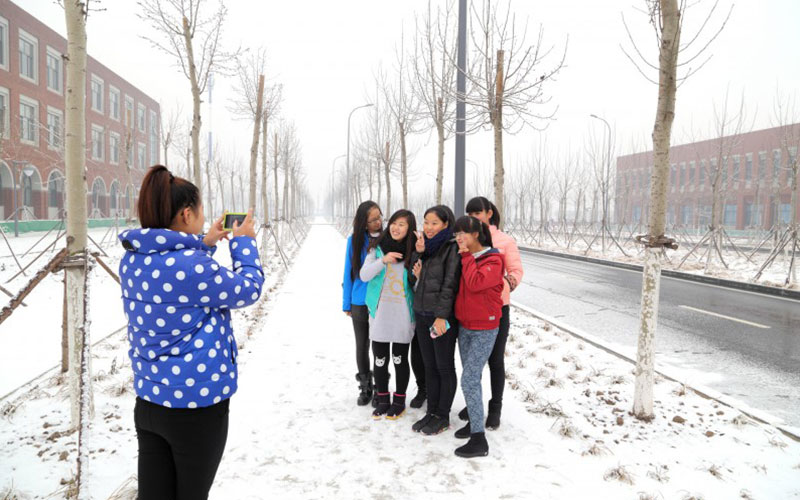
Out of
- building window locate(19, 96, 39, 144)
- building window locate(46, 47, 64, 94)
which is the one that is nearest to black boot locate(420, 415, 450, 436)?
building window locate(19, 96, 39, 144)

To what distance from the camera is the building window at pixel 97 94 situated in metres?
34.5

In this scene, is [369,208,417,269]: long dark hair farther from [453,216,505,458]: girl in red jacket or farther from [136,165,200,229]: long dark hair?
[136,165,200,229]: long dark hair

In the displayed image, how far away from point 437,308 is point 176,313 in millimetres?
1927

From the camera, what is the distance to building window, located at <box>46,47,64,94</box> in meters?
29.9

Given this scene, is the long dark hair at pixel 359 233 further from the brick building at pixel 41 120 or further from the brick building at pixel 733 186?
the brick building at pixel 733 186

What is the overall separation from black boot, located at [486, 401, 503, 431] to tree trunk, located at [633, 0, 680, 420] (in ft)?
3.90

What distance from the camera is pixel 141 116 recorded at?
44.2 metres

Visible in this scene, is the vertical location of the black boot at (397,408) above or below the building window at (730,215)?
below

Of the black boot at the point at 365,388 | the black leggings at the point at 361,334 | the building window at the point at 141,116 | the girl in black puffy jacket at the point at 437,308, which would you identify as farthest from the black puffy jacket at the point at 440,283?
the building window at the point at 141,116

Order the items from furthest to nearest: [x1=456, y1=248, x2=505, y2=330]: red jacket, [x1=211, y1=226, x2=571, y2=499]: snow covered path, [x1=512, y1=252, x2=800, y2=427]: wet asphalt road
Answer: [x1=512, y1=252, x2=800, y2=427]: wet asphalt road
[x1=456, y1=248, x2=505, y2=330]: red jacket
[x1=211, y1=226, x2=571, y2=499]: snow covered path

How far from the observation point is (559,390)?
440 cm

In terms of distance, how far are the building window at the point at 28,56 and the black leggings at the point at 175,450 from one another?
34283mm

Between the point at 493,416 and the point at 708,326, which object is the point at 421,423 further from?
the point at 708,326

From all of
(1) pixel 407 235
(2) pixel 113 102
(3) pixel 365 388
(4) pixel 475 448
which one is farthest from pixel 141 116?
(4) pixel 475 448
